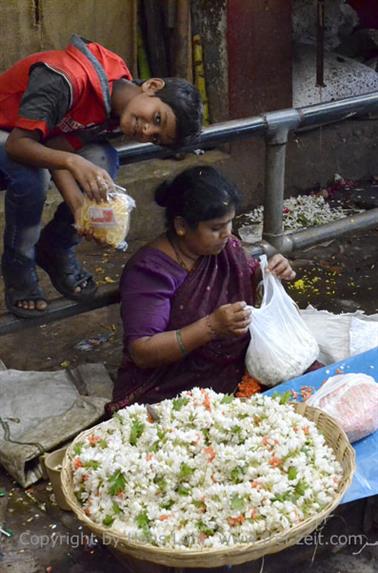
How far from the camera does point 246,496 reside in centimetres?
279

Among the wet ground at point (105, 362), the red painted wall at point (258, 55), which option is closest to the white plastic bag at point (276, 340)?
the wet ground at point (105, 362)

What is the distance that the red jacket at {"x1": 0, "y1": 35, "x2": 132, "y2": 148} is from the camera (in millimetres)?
3293

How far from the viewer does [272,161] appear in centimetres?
418

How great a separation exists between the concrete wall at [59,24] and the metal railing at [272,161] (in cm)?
220

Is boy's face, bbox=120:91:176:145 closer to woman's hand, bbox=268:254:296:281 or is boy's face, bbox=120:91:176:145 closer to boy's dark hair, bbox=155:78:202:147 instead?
boy's dark hair, bbox=155:78:202:147

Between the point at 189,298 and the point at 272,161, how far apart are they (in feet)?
2.59

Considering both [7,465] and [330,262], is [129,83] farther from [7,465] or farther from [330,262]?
[330,262]

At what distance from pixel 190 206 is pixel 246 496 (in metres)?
1.27

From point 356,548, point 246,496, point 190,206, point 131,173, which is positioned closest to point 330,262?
point 131,173

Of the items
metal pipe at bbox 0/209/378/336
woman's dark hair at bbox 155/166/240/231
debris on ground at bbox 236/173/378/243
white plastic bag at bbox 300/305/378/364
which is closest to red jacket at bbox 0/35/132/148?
woman's dark hair at bbox 155/166/240/231

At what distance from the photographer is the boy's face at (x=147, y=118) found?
10.9 feet

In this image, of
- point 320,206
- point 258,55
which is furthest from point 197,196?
point 320,206

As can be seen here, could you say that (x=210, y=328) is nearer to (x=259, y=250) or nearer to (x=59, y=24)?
(x=259, y=250)

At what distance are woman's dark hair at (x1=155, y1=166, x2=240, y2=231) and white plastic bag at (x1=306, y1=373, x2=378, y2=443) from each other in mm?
780
